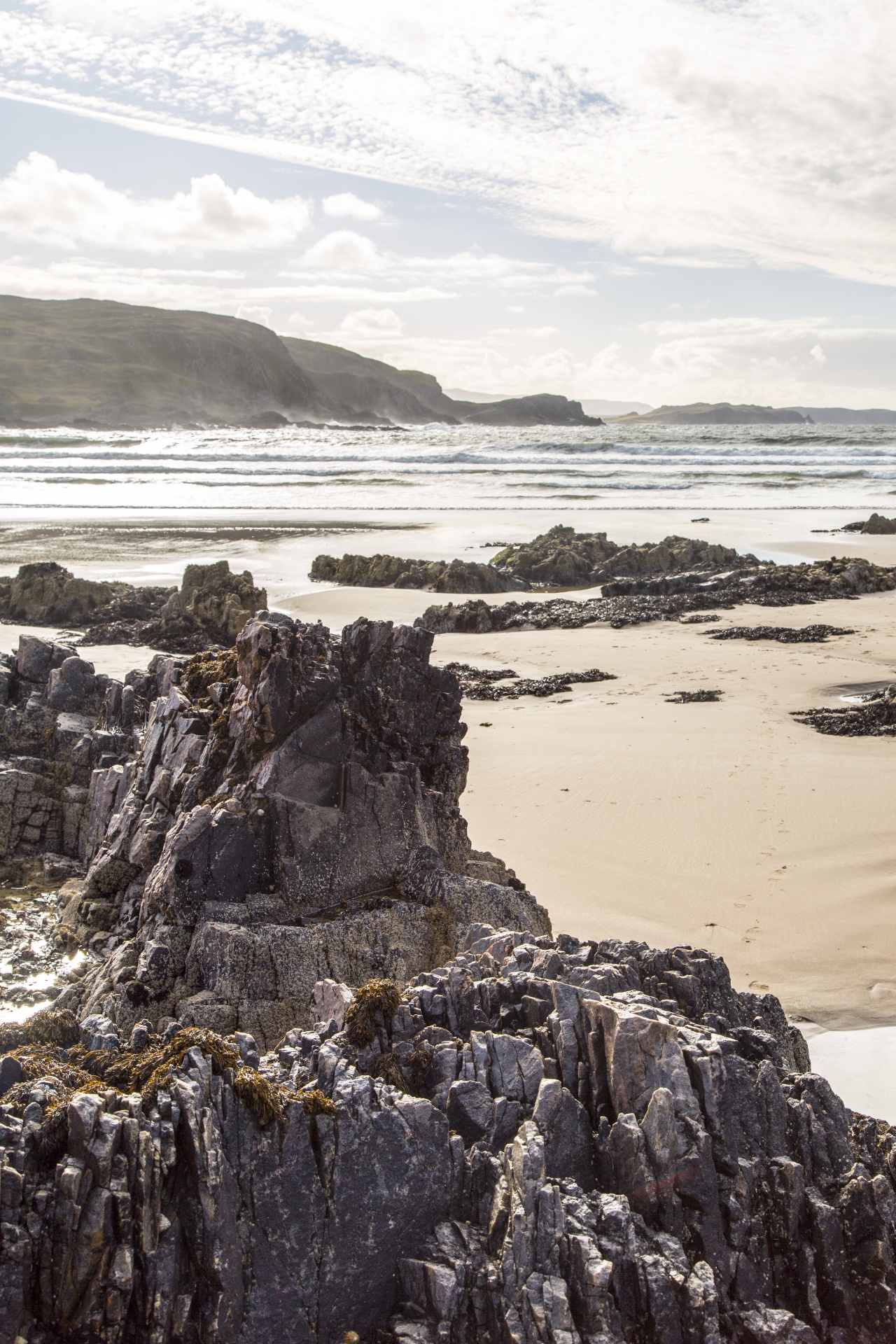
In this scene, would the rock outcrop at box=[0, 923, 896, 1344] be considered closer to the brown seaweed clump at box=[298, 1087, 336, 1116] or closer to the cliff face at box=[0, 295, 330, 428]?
the brown seaweed clump at box=[298, 1087, 336, 1116]

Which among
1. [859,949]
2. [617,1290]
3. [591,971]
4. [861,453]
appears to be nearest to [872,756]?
[859,949]

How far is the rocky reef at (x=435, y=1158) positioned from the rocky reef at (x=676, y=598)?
51.7 ft

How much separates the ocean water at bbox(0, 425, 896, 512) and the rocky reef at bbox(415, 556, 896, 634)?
17140 mm

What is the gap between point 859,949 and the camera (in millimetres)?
7910

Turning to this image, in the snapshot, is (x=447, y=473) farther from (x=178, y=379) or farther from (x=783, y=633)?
(x=178, y=379)

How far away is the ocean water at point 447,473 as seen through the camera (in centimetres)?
4469

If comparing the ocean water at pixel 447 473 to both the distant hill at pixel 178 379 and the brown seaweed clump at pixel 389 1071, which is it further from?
the distant hill at pixel 178 379

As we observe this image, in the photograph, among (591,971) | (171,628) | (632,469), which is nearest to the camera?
(591,971)

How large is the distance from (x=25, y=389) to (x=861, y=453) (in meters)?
103

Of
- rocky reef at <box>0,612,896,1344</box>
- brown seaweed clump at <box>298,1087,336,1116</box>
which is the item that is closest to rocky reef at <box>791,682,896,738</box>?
rocky reef at <box>0,612,896,1344</box>

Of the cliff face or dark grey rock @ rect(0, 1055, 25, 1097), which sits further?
the cliff face

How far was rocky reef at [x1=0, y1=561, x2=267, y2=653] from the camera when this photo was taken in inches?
701

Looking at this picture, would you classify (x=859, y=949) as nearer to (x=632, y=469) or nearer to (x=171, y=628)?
(x=171, y=628)

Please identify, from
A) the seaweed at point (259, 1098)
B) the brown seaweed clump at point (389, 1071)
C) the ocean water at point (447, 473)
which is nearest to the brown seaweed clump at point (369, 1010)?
the brown seaweed clump at point (389, 1071)
